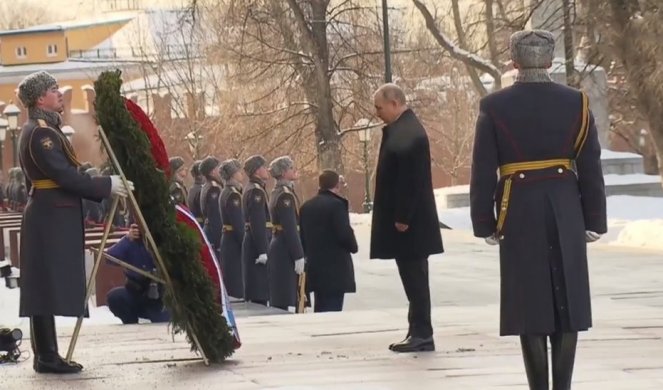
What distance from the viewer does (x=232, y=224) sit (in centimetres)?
2008

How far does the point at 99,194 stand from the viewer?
9.72 meters

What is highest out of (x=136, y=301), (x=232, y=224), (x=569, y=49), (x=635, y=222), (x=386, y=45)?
(x=386, y=45)

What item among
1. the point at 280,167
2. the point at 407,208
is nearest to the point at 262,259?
the point at 280,167

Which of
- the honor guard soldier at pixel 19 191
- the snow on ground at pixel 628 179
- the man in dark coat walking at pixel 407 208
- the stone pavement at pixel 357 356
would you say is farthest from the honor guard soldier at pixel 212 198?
the snow on ground at pixel 628 179

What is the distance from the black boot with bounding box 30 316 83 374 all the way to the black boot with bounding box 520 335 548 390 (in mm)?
3108

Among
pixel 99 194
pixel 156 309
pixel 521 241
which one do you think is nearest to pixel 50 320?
pixel 99 194

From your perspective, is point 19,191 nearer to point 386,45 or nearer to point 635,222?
point 386,45

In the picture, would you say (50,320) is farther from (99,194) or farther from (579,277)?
(579,277)

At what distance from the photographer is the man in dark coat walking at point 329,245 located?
52.1ft

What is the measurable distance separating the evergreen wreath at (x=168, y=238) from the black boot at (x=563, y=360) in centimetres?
255

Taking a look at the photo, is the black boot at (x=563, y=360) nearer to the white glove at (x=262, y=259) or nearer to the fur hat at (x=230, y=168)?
the white glove at (x=262, y=259)

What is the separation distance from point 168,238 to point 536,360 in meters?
2.82

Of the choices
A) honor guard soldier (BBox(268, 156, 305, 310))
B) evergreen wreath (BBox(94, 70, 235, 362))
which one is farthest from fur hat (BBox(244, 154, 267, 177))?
evergreen wreath (BBox(94, 70, 235, 362))

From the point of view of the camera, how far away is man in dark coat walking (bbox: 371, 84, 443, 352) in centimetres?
1043
